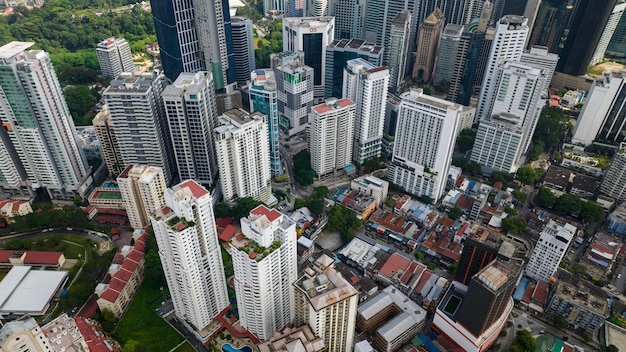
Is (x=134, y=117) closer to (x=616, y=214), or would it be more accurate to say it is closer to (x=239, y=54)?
(x=239, y=54)

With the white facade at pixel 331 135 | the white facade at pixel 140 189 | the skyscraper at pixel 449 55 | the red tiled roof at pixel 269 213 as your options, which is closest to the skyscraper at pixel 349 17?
the skyscraper at pixel 449 55

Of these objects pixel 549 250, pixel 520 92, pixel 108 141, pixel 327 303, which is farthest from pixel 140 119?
pixel 520 92

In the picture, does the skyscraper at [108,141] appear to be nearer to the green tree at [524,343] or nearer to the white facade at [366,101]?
the white facade at [366,101]

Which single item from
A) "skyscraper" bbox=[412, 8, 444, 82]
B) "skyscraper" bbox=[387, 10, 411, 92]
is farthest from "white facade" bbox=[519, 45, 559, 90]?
"skyscraper" bbox=[387, 10, 411, 92]

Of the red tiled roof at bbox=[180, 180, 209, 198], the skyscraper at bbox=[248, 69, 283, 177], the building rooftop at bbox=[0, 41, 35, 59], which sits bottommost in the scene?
the skyscraper at bbox=[248, 69, 283, 177]

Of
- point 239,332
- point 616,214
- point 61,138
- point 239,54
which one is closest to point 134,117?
point 61,138

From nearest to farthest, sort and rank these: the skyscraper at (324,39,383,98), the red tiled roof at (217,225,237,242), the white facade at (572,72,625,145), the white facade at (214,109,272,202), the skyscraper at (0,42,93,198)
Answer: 1. the skyscraper at (0,42,93,198)
2. the white facade at (214,109,272,202)
3. the red tiled roof at (217,225,237,242)
4. the white facade at (572,72,625,145)
5. the skyscraper at (324,39,383,98)

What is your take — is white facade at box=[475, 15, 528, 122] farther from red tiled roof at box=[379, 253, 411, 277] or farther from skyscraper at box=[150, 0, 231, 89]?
skyscraper at box=[150, 0, 231, 89]
